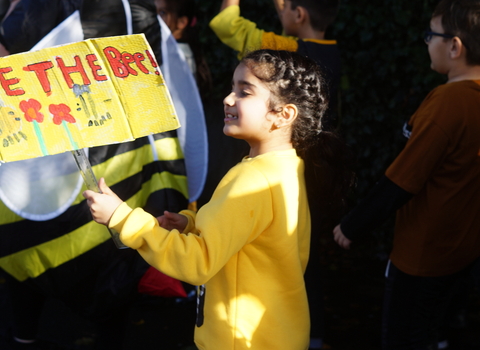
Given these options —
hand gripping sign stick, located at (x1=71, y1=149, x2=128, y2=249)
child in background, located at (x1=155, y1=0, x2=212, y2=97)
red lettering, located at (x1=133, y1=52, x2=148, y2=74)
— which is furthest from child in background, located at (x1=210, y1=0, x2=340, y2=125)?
hand gripping sign stick, located at (x1=71, y1=149, x2=128, y2=249)

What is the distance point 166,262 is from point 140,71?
507 mm

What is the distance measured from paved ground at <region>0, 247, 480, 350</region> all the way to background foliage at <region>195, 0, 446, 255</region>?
31.4 inches

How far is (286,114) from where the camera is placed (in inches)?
68.2

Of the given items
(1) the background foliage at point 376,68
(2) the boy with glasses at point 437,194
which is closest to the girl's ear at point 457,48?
(2) the boy with glasses at point 437,194

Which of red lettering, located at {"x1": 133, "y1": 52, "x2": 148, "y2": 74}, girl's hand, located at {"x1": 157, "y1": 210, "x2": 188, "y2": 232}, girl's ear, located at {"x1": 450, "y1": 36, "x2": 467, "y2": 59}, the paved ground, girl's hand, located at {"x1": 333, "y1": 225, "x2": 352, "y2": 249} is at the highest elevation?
red lettering, located at {"x1": 133, "y1": 52, "x2": 148, "y2": 74}

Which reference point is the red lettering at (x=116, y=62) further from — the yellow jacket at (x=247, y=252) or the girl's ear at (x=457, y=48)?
the girl's ear at (x=457, y=48)

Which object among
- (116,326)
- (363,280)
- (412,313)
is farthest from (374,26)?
(116,326)

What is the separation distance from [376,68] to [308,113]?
8.33 ft

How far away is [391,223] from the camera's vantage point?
4.36 metres

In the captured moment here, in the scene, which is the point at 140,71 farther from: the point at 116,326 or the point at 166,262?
the point at 116,326

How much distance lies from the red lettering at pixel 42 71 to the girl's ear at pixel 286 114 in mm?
692

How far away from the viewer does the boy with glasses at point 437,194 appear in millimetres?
2100

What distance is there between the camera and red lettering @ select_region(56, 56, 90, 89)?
1387mm

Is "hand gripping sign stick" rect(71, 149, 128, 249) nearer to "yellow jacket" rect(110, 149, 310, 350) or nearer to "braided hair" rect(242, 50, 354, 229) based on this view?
"yellow jacket" rect(110, 149, 310, 350)
